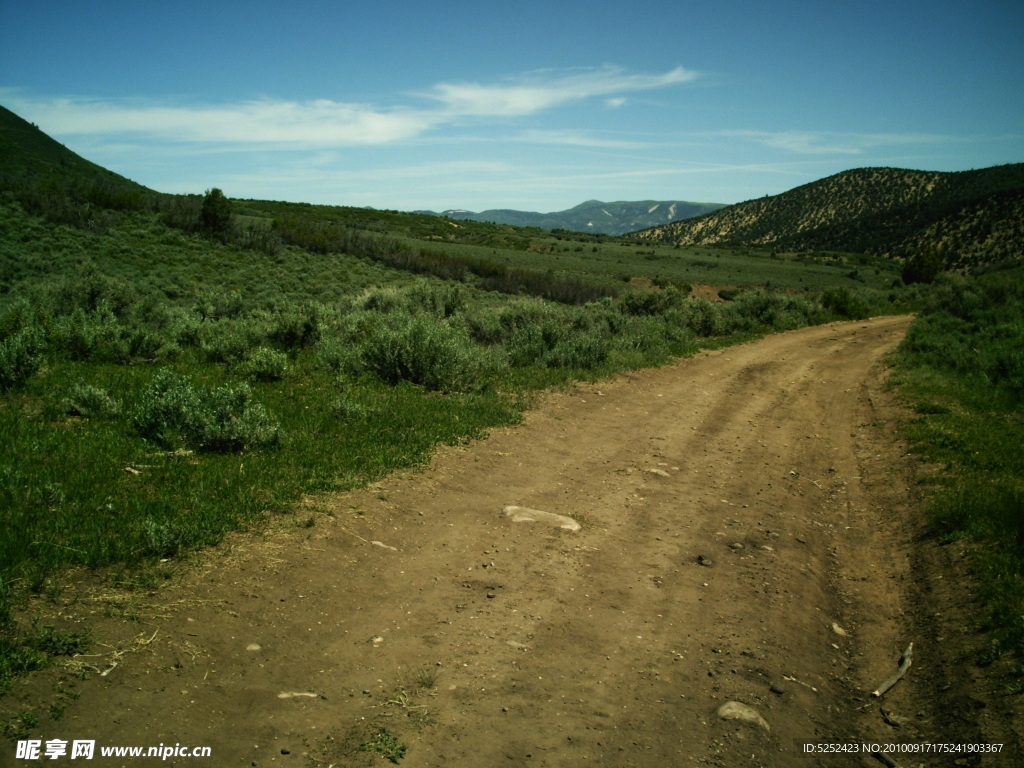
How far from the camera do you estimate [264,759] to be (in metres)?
2.86

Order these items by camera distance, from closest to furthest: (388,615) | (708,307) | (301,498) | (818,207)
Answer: (388,615) < (301,498) < (708,307) < (818,207)

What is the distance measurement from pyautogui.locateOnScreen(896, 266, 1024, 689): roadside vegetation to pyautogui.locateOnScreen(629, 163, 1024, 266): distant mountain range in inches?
1456

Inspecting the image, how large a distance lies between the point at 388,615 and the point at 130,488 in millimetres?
2636

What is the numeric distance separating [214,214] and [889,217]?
7731cm

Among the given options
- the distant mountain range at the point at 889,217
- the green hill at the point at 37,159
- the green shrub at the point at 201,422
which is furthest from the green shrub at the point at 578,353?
the distant mountain range at the point at 889,217

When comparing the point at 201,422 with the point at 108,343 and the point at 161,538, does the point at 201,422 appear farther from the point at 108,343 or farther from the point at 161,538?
the point at 108,343

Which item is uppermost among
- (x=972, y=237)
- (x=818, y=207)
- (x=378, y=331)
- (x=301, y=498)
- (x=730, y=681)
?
(x=818, y=207)

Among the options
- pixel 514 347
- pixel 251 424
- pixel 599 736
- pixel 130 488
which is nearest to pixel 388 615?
pixel 599 736

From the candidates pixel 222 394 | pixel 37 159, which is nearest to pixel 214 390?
pixel 222 394

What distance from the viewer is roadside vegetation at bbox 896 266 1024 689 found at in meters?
4.46

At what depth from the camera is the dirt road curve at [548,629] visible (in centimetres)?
312

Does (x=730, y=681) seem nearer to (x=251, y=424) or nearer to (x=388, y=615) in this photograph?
(x=388, y=615)

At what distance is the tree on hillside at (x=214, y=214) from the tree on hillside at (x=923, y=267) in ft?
147

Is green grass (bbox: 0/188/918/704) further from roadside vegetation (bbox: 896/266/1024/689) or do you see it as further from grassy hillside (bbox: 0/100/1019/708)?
roadside vegetation (bbox: 896/266/1024/689)
